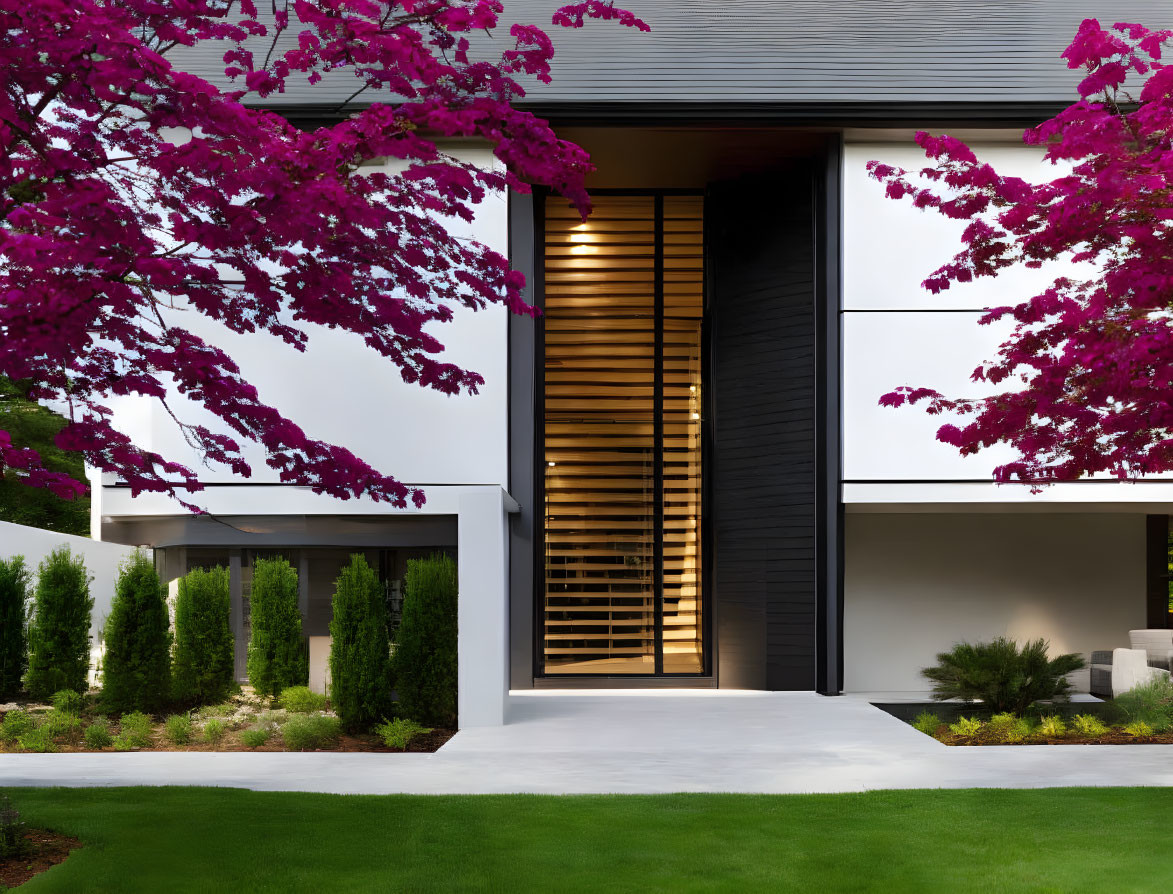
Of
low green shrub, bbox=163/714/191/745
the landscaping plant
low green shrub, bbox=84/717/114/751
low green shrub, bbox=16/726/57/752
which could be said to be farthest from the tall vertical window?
low green shrub, bbox=16/726/57/752

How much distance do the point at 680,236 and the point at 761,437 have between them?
2.98 metres

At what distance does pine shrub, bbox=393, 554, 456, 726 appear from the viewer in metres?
10.7

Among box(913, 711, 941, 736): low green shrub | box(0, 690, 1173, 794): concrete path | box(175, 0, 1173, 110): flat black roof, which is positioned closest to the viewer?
box(0, 690, 1173, 794): concrete path

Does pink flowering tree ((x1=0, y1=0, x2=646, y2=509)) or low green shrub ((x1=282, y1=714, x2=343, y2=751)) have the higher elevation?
pink flowering tree ((x1=0, y1=0, x2=646, y2=509))

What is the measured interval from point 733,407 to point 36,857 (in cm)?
1021

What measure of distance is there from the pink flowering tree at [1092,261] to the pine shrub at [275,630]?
6.99 metres

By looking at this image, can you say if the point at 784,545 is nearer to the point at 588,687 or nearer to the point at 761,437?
the point at 761,437

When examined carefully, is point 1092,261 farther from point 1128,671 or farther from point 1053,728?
point 1128,671

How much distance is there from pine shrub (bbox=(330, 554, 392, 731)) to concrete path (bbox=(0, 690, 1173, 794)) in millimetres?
880

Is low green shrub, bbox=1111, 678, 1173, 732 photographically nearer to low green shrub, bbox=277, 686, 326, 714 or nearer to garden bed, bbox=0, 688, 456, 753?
garden bed, bbox=0, 688, 456, 753

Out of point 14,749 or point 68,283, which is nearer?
point 68,283

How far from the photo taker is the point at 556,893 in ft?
17.3

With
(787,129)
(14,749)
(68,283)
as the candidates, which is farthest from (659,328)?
(68,283)

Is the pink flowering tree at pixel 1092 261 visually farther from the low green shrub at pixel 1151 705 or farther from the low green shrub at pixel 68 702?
the low green shrub at pixel 68 702
